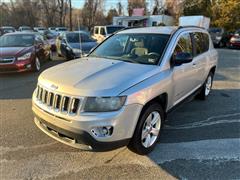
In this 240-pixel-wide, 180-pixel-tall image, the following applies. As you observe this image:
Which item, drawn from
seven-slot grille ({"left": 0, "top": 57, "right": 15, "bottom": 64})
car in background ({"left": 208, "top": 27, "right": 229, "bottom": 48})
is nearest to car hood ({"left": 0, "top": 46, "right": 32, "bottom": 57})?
seven-slot grille ({"left": 0, "top": 57, "right": 15, "bottom": 64})

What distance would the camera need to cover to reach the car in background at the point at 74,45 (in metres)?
11.2

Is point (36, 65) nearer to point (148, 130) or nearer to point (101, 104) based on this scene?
point (148, 130)

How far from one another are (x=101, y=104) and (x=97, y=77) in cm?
51

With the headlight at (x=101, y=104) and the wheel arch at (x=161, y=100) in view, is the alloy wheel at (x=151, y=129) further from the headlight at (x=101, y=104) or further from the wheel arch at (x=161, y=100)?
the headlight at (x=101, y=104)

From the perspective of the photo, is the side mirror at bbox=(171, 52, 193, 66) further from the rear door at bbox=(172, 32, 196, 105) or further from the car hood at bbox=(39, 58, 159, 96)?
the car hood at bbox=(39, 58, 159, 96)

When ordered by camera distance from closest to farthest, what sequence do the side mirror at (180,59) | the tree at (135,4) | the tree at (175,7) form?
the side mirror at (180,59) < the tree at (175,7) < the tree at (135,4)

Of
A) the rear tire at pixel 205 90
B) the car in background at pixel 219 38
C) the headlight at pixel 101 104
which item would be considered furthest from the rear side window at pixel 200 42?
the car in background at pixel 219 38

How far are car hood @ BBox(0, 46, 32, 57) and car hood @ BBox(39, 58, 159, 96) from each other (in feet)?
17.8

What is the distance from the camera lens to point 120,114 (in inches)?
118

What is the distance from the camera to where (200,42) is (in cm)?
550

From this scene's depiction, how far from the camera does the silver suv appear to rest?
9.84ft

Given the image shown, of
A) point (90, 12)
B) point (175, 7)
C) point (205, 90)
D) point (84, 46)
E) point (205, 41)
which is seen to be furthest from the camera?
point (90, 12)

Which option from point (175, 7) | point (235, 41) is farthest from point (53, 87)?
point (175, 7)

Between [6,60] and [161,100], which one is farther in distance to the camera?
[6,60]
